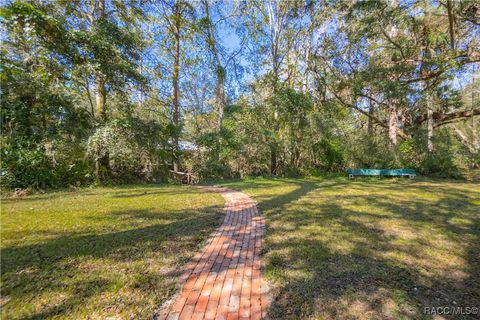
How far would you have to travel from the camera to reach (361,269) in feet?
8.71

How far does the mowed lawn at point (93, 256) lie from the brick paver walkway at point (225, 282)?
17 cm

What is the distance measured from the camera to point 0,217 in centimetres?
411

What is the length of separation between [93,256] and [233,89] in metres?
14.2

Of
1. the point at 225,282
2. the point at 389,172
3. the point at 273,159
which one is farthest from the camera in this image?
the point at 273,159

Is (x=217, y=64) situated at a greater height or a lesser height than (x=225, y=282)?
greater

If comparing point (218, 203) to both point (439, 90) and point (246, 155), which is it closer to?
point (246, 155)

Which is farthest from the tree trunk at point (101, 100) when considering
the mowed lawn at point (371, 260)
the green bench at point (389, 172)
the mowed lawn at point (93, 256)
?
the green bench at point (389, 172)

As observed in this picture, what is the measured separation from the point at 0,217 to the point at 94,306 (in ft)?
12.3

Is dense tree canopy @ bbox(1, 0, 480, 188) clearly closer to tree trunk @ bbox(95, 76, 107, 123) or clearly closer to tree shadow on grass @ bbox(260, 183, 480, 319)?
tree trunk @ bbox(95, 76, 107, 123)

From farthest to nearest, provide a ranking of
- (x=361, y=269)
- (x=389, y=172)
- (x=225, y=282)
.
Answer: (x=389, y=172) < (x=361, y=269) < (x=225, y=282)

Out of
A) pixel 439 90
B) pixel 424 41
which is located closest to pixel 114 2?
pixel 424 41

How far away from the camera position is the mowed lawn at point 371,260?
2074mm

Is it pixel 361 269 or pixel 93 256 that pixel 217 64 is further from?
pixel 361 269

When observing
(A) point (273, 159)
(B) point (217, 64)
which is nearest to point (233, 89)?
(B) point (217, 64)
